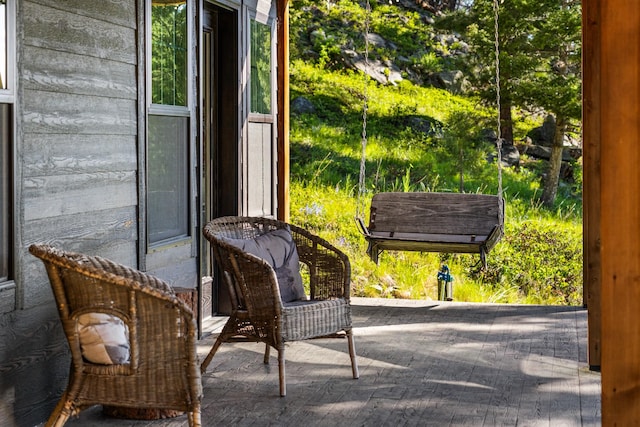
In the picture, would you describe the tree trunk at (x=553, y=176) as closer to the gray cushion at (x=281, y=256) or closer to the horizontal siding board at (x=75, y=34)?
the gray cushion at (x=281, y=256)

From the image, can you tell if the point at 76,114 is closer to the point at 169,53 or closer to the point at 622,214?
the point at 169,53

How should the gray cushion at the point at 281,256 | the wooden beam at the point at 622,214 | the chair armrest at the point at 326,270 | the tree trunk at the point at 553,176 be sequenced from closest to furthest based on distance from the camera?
the wooden beam at the point at 622,214 < the gray cushion at the point at 281,256 < the chair armrest at the point at 326,270 < the tree trunk at the point at 553,176

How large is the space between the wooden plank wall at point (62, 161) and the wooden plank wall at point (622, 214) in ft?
7.23

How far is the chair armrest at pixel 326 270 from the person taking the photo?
4.78 meters

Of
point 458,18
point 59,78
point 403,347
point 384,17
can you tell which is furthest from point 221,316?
point 384,17

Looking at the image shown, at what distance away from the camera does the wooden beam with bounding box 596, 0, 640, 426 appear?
7.22 feet

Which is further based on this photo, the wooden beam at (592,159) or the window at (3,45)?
the wooden beam at (592,159)

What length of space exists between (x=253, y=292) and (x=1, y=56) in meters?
1.61

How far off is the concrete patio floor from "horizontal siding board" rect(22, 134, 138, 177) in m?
1.06

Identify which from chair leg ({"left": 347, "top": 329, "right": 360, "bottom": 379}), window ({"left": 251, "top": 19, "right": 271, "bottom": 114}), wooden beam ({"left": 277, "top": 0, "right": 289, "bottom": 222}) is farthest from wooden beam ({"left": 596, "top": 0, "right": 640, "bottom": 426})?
wooden beam ({"left": 277, "top": 0, "right": 289, "bottom": 222})

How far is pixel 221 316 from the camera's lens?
20.9 ft

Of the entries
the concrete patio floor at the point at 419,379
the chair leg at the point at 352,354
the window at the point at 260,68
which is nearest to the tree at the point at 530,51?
the window at the point at 260,68

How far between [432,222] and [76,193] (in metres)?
3.39

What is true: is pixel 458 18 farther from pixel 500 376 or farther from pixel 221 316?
pixel 500 376
